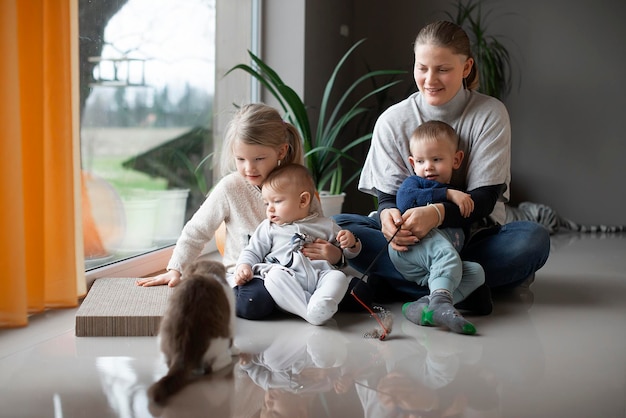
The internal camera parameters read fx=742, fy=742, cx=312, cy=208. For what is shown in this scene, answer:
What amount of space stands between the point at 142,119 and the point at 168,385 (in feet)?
5.68

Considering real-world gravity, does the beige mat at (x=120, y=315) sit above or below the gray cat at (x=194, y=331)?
below

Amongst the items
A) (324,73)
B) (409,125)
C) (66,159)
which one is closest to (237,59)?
(324,73)

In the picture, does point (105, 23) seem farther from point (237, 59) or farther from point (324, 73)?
point (324, 73)

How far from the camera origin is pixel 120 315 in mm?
1968

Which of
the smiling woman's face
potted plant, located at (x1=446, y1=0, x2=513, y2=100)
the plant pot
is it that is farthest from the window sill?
potted plant, located at (x1=446, y1=0, x2=513, y2=100)

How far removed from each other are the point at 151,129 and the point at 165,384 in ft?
5.90

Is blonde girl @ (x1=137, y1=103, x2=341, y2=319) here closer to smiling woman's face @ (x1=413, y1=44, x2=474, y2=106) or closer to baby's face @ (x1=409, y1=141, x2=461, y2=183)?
baby's face @ (x1=409, y1=141, x2=461, y2=183)

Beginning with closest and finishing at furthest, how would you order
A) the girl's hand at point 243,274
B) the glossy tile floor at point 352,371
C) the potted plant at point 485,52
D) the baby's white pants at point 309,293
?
the glossy tile floor at point 352,371
the baby's white pants at point 309,293
the girl's hand at point 243,274
the potted plant at point 485,52

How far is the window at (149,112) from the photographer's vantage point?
103 inches

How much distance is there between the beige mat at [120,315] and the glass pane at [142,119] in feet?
1.69

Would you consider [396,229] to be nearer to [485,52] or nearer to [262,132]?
[262,132]

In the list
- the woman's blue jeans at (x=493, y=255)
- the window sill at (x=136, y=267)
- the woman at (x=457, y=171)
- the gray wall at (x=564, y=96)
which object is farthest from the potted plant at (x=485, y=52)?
the window sill at (x=136, y=267)

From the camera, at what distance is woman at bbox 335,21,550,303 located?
2346mm

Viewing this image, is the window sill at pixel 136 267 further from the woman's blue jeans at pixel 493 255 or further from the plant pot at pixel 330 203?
the woman's blue jeans at pixel 493 255
